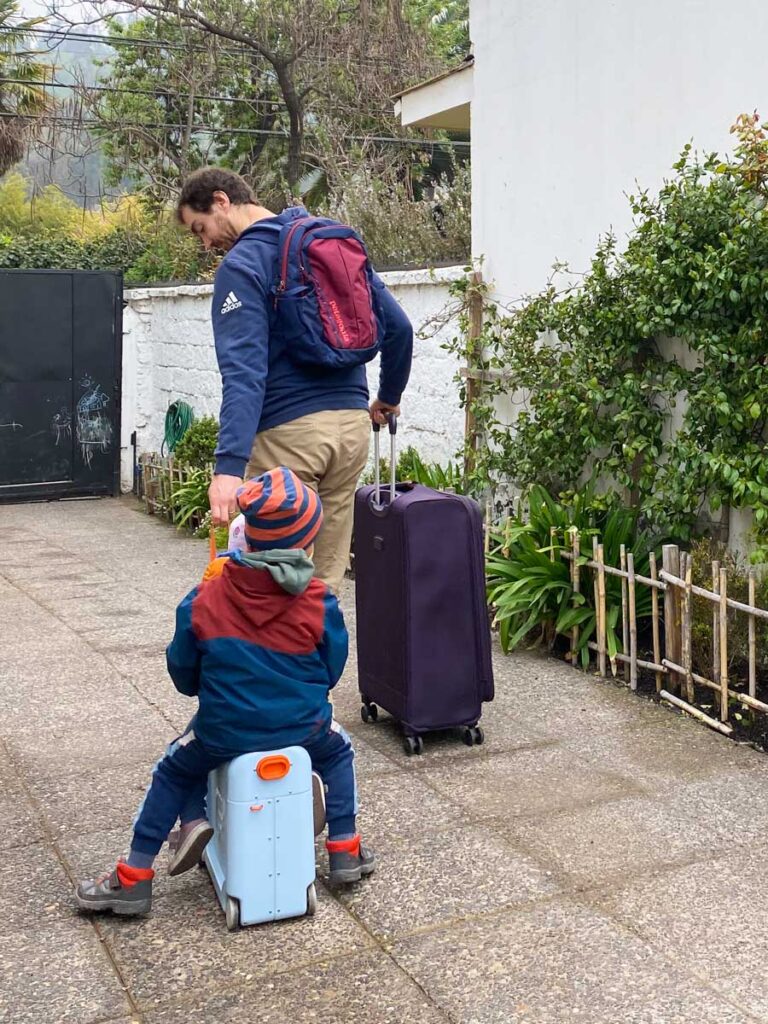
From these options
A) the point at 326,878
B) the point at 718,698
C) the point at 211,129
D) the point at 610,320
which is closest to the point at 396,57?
the point at 211,129

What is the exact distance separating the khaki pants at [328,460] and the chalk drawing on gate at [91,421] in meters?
8.21

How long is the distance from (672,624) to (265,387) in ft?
7.38

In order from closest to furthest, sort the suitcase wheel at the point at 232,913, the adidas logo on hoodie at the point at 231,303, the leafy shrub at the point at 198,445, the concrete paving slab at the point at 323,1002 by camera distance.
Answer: the concrete paving slab at the point at 323,1002, the suitcase wheel at the point at 232,913, the adidas logo on hoodie at the point at 231,303, the leafy shrub at the point at 198,445

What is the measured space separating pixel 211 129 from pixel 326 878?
77.4 ft

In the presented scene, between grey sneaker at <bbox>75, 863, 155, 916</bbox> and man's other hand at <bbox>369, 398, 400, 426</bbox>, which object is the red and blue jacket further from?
man's other hand at <bbox>369, 398, 400, 426</bbox>

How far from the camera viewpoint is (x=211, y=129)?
25.1 meters

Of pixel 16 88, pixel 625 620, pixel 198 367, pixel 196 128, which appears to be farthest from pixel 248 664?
pixel 16 88

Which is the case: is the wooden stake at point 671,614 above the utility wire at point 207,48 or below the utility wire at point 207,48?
below

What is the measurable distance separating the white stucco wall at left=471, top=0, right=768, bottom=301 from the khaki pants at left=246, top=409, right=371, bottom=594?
2.65m

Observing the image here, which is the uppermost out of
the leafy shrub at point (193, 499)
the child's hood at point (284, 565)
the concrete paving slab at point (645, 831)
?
the leafy shrub at point (193, 499)

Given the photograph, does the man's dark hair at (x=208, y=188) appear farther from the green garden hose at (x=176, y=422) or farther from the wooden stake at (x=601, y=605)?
the green garden hose at (x=176, y=422)

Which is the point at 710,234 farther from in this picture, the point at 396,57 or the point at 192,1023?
the point at 396,57

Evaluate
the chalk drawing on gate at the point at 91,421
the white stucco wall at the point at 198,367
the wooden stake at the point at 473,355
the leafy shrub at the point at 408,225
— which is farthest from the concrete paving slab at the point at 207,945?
the chalk drawing on gate at the point at 91,421

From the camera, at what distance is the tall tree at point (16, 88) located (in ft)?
85.1
